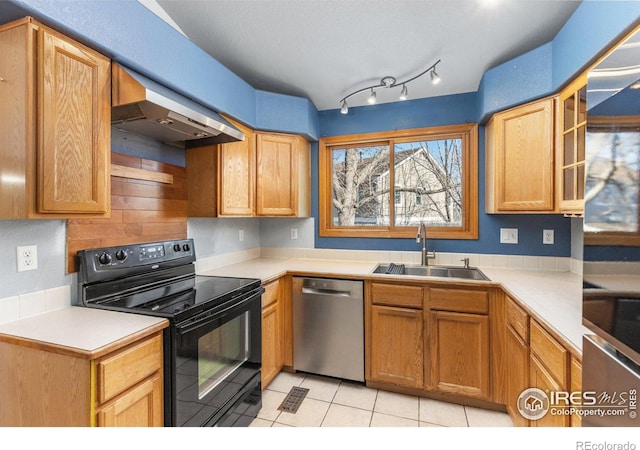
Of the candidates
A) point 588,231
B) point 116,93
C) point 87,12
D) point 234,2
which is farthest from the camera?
point 234,2

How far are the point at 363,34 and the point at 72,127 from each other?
1623 mm

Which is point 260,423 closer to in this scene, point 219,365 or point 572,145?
point 219,365

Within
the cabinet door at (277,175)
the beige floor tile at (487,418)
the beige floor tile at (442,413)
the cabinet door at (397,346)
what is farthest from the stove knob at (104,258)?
the beige floor tile at (487,418)

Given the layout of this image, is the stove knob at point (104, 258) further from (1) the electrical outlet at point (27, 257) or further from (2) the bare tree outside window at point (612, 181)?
(2) the bare tree outside window at point (612, 181)

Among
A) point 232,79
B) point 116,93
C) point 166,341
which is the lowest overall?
point 166,341

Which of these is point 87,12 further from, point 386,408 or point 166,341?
point 386,408

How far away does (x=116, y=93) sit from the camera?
138cm

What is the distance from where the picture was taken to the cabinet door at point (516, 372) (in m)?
1.59

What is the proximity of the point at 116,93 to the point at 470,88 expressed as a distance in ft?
8.38

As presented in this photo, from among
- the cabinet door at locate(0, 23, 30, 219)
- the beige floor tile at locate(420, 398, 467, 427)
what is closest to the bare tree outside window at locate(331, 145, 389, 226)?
the beige floor tile at locate(420, 398, 467, 427)

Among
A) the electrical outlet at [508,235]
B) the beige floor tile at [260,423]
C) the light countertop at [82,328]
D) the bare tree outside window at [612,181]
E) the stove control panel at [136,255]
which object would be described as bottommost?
the beige floor tile at [260,423]

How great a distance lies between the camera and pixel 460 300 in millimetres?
2029

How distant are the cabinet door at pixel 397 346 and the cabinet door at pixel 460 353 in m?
0.10

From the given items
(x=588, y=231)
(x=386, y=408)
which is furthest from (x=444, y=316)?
(x=588, y=231)
